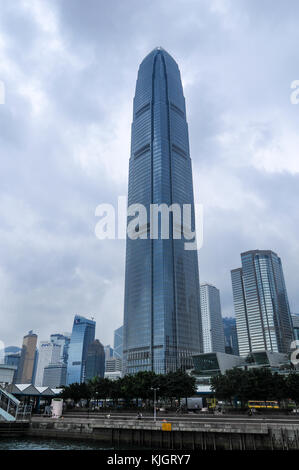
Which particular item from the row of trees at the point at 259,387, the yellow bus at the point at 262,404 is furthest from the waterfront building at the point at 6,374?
the yellow bus at the point at 262,404

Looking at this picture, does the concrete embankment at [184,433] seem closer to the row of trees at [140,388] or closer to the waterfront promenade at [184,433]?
the waterfront promenade at [184,433]

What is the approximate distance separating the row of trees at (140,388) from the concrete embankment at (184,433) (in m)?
41.1

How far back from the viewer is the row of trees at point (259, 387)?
8575 cm

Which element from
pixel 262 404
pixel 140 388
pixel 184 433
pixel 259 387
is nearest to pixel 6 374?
pixel 140 388

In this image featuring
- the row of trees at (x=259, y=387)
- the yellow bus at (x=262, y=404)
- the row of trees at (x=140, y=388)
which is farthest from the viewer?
the row of trees at (x=140, y=388)

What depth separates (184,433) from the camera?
47969mm

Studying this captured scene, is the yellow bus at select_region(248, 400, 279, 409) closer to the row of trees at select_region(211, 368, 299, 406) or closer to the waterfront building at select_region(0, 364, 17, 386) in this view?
the row of trees at select_region(211, 368, 299, 406)

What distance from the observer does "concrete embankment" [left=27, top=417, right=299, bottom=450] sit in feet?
139

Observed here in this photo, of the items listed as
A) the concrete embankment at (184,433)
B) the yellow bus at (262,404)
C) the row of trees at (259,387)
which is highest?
the row of trees at (259,387)

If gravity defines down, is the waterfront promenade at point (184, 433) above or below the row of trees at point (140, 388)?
below

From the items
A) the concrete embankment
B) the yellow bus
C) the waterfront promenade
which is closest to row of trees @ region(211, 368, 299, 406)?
the yellow bus

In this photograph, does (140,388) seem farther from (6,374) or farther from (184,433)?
(184,433)

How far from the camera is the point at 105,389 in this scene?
10725 cm

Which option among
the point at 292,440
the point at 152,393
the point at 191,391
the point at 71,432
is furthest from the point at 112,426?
the point at 191,391
